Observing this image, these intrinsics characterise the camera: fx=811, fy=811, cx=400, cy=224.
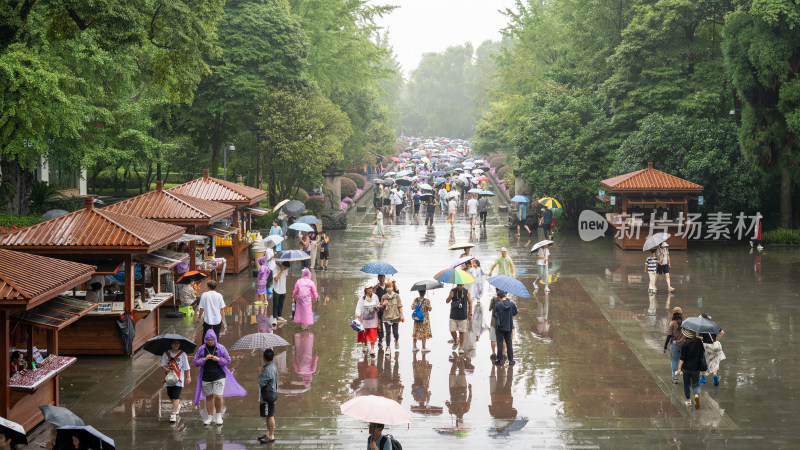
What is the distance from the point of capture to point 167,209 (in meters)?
21.4

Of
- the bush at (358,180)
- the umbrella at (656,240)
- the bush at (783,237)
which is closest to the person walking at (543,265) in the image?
the umbrella at (656,240)

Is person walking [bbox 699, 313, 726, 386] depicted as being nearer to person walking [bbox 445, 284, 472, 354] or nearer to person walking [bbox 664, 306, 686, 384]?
person walking [bbox 664, 306, 686, 384]

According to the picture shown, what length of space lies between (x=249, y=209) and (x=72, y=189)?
2604cm

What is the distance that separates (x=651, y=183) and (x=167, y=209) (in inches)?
701

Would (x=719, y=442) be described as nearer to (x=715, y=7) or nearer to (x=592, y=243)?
(x=592, y=243)

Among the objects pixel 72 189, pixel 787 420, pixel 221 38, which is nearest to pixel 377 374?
pixel 787 420

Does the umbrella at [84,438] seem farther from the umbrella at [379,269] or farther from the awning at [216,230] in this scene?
the awning at [216,230]

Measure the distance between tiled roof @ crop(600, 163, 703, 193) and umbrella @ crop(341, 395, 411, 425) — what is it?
22.5m

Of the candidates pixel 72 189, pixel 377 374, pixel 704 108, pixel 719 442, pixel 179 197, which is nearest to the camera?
pixel 719 442

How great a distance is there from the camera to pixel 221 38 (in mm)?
38750

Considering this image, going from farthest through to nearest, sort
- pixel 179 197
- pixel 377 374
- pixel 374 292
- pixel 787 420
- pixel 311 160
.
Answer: pixel 311 160 < pixel 179 197 < pixel 374 292 < pixel 377 374 < pixel 787 420

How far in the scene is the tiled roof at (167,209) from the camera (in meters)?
21.0

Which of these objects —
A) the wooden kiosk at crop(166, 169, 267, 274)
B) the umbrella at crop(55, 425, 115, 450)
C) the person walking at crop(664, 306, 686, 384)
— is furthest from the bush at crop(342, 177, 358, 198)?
the umbrella at crop(55, 425, 115, 450)

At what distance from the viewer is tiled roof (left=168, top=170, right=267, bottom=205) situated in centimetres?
2564
